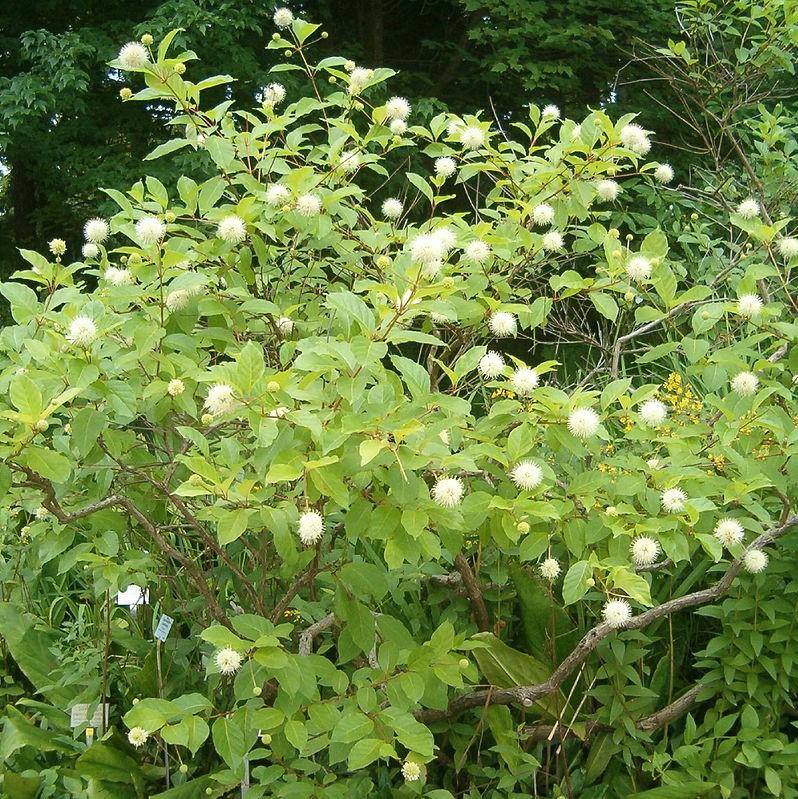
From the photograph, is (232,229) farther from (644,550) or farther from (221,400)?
(644,550)

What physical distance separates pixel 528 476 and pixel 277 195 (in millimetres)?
809

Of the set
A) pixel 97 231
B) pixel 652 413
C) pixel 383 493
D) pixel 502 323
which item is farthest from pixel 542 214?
pixel 97 231

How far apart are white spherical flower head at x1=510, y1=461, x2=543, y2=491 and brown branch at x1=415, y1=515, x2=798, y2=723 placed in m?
0.36

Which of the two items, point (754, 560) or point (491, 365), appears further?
point (754, 560)

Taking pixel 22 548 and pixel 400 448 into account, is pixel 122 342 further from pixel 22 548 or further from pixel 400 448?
pixel 22 548

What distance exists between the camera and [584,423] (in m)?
1.85

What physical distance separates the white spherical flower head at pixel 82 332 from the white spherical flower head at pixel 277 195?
534 millimetres

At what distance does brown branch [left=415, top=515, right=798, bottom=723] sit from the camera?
2111mm

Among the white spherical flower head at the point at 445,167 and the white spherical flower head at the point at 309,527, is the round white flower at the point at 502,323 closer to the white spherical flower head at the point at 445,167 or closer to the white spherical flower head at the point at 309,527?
the white spherical flower head at the point at 445,167

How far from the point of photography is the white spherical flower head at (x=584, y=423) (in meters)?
1.85

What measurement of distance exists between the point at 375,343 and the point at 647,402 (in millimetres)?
681

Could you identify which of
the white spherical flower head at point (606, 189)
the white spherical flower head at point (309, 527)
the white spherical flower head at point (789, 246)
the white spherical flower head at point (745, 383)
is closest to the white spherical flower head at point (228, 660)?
the white spherical flower head at point (309, 527)

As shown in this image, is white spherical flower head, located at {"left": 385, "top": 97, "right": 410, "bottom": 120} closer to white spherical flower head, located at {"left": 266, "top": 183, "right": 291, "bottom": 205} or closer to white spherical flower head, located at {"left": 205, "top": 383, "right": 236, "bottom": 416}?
white spherical flower head, located at {"left": 266, "top": 183, "right": 291, "bottom": 205}

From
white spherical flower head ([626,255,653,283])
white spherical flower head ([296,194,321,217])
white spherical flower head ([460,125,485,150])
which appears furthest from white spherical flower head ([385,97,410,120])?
white spherical flower head ([626,255,653,283])
